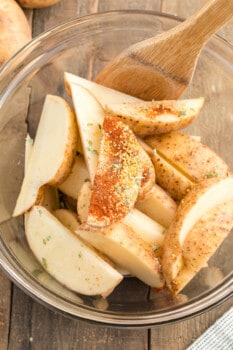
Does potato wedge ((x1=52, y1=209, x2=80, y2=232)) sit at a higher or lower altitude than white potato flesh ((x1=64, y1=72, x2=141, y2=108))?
lower

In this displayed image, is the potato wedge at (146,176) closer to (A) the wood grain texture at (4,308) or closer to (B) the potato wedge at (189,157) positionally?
(B) the potato wedge at (189,157)

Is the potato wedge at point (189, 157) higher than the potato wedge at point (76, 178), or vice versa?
the potato wedge at point (189, 157)

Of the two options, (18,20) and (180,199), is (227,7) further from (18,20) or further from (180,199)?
(18,20)

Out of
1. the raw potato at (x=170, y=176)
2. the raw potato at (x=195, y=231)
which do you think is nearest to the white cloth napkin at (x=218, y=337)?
the raw potato at (x=195, y=231)

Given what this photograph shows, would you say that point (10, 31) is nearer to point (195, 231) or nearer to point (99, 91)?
point (99, 91)

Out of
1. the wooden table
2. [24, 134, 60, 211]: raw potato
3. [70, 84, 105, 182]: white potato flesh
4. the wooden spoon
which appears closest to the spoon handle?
the wooden spoon

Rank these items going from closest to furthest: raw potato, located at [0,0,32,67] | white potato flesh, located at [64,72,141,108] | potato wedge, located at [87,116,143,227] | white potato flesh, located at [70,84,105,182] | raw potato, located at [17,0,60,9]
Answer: potato wedge, located at [87,116,143,227] < white potato flesh, located at [70,84,105,182] < white potato flesh, located at [64,72,141,108] < raw potato, located at [0,0,32,67] < raw potato, located at [17,0,60,9]

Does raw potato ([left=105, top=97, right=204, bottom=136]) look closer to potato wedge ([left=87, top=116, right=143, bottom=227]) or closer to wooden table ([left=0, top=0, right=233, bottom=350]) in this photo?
potato wedge ([left=87, top=116, right=143, bottom=227])

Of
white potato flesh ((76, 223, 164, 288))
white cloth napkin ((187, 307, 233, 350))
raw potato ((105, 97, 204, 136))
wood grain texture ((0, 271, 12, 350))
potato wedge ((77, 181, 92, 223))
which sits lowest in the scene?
wood grain texture ((0, 271, 12, 350))
